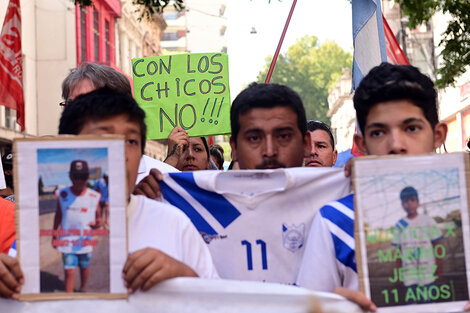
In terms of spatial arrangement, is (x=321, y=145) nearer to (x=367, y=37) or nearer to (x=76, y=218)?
(x=367, y=37)

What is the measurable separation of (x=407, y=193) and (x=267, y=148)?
3.01ft

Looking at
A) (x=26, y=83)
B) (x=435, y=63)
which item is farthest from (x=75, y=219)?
(x=435, y=63)

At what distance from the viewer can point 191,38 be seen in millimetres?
92188

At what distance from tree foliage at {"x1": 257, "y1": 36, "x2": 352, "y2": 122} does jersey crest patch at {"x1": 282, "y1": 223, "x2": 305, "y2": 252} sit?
65.8 metres

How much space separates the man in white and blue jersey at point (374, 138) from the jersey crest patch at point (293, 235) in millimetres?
180

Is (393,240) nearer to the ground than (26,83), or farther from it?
nearer to the ground

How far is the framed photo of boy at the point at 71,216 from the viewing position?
2406 mm

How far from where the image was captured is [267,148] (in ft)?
10.8

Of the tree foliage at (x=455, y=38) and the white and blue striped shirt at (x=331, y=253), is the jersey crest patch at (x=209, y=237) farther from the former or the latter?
the tree foliage at (x=455, y=38)

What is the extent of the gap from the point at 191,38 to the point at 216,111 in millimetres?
87700

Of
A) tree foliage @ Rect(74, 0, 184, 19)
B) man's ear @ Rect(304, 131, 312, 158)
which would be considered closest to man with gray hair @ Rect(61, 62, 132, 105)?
man's ear @ Rect(304, 131, 312, 158)

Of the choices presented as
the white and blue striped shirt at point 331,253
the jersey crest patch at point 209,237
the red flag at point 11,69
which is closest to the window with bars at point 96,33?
the red flag at point 11,69

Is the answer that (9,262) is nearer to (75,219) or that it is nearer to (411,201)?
(75,219)

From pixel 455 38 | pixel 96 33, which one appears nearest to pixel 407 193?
pixel 455 38
